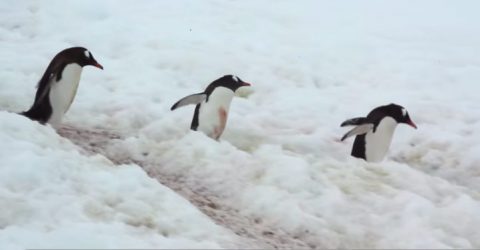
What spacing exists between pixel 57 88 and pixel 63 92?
50 mm

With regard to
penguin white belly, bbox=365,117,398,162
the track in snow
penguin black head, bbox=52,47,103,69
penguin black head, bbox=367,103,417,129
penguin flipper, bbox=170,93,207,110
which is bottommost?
the track in snow

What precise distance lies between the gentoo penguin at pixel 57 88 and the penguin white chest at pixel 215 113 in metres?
0.94

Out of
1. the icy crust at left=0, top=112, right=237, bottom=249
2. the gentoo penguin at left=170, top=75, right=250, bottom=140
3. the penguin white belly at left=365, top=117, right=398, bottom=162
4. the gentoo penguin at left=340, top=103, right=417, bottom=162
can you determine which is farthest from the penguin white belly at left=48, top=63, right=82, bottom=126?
the penguin white belly at left=365, top=117, right=398, bottom=162

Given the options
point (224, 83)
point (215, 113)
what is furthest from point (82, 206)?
point (224, 83)

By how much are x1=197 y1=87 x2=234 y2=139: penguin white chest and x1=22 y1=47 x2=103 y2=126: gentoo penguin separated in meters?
0.94

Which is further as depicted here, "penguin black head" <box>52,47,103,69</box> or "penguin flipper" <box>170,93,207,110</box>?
"penguin flipper" <box>170,93,207,110</box>

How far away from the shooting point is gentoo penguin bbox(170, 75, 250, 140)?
5.79m

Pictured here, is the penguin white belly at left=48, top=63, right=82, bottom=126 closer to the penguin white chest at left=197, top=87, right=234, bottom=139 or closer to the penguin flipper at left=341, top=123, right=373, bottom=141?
the penguin white chest at left=197, top=87, right=234, bottom=139

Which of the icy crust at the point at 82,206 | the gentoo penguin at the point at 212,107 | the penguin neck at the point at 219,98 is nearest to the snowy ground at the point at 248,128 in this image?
the icy crust at the point at 82,206

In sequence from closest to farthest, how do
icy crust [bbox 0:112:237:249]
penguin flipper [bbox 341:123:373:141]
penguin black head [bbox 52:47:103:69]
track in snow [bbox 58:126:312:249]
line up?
icy crust [bbox 0:112:237:249], track in snow [bbox 58:126:312:249], penguin black head [bbox 52:47:103:69], penguin flipper [bbox 341:123:373:141]

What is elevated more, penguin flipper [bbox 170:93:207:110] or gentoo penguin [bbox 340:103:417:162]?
gentoo penguin [bbox 340:103:417:162]

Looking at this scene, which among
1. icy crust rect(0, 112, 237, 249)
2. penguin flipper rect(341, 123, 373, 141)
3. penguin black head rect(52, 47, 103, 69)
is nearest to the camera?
icy crust rect(0, 112, 237, 249)

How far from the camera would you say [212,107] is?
19.1 feet

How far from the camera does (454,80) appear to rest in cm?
777
